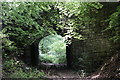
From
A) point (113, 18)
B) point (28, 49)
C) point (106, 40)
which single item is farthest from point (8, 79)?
point (28, 49)

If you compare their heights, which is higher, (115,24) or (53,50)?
(115,24)

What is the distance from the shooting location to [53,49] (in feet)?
45.9

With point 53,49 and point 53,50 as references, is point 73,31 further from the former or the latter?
point 53,50

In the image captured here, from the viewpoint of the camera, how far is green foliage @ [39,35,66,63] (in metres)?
12.9

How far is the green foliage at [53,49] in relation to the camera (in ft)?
42.3

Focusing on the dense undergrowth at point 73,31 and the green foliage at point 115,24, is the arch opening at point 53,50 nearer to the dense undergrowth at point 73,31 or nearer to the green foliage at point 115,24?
the dense undergrowth at point 73,31

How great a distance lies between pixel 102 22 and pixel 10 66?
148 inches

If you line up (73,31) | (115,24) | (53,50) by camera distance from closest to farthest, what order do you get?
(115,24)
(73,31)
(53,50)

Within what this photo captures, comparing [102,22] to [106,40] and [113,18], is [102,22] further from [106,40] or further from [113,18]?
[113,18]

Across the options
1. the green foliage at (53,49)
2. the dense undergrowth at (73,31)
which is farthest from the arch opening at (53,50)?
the dense undergrowth at (73,31)

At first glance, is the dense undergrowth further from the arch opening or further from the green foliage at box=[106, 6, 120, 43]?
the arch opening

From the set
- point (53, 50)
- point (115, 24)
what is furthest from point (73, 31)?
point (53, 50)

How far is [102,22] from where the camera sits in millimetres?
5242

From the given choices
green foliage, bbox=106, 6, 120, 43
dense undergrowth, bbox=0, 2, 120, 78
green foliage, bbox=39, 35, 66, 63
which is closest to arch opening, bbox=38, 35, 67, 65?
green foliage, bbox=39, 35, 66, 63
